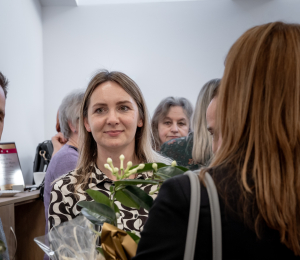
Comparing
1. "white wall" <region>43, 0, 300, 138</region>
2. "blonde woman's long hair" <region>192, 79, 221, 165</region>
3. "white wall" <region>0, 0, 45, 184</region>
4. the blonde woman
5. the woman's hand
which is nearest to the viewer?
the blonde woman

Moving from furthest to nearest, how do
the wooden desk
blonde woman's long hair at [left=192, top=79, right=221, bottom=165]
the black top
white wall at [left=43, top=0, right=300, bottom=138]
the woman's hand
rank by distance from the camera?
1. white wall at [left=43, top=0, right=300, bottom=138]
2. the woman's hand
3. the wooden desk
4. blonde woman's long hair at [left=192, top=79, right=221, bottom=165]
5. the black top

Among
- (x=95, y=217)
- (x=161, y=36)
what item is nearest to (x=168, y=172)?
(x=95, y=217)

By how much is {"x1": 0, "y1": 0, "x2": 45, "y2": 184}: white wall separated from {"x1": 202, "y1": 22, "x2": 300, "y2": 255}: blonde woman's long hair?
3.37m

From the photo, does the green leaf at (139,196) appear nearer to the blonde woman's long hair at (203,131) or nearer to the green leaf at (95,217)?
the green leaf at (95,217)

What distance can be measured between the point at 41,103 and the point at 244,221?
16.5ft

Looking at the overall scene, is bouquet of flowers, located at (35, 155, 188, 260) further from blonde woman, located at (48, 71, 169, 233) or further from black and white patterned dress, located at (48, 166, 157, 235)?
blonde woman, located at (48, 71, 169, 233)

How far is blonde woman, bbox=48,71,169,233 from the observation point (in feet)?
5.08

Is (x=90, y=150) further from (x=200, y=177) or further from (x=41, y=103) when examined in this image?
(x=41, y=103)

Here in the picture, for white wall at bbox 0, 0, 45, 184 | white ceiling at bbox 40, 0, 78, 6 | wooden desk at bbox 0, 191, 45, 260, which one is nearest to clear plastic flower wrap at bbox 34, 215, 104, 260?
wooden desk at bbox 0, 191, 45, 260

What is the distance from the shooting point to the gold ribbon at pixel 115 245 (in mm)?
759

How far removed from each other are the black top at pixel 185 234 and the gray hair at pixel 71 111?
1.93 meters

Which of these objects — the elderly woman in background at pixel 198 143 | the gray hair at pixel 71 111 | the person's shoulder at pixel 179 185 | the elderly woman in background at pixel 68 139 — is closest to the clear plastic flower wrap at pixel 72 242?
the person's shoulder at pixel 179 185

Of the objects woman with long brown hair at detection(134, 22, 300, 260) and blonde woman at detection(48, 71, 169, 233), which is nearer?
woman with long brown hair at detection(134, 22, 300, 260)

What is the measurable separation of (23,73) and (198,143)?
302 cm
